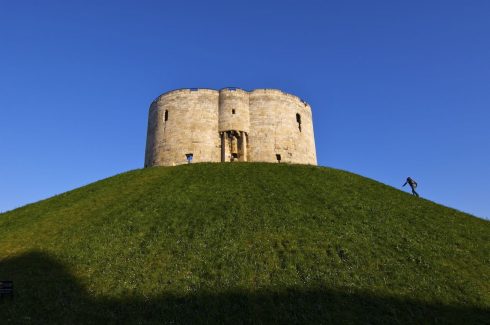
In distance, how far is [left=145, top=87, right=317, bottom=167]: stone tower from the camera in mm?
45156

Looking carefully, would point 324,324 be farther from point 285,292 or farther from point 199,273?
point 199,273

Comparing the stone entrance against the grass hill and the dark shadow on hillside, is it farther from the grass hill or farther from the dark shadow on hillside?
the dark shadow on hillside

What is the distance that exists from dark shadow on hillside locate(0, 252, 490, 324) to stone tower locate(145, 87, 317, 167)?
28.7m

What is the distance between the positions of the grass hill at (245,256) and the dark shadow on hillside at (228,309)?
6cm

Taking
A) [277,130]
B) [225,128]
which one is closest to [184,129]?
[225,128]

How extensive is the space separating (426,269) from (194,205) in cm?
1533

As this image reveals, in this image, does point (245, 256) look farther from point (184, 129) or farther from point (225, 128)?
point (184, 129)

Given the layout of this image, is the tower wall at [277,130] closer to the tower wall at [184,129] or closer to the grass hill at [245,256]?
the tower wall at [184,129]

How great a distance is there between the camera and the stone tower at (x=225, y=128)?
45.2 metres

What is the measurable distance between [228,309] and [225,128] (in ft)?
106

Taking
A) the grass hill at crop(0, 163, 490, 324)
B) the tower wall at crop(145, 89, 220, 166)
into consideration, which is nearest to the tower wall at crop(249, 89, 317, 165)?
the tower wall at crop(145, 89, 220, 166)

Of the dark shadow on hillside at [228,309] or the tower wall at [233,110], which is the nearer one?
the dark shadow on hillside at [228,309]

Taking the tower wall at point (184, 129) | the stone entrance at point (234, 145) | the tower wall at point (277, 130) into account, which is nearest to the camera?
the tower wall at point (184, 129)

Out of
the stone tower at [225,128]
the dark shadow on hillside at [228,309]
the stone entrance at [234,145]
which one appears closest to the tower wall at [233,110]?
the stone tower at [225,128]
